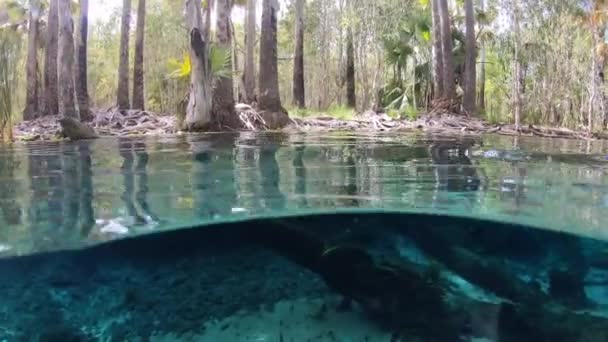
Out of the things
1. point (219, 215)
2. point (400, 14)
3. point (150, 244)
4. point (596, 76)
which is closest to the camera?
point (150, 244)

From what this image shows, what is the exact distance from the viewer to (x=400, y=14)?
18766 mm

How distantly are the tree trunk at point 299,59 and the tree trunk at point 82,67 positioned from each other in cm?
651

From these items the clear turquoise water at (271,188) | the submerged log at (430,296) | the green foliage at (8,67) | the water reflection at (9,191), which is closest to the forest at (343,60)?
the green foliage at (8,67)

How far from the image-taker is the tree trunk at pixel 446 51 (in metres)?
14.5

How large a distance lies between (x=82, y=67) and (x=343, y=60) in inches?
436

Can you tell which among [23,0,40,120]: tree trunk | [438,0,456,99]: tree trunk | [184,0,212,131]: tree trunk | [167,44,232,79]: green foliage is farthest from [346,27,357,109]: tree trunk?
[23,0,40,120]: tree trunk

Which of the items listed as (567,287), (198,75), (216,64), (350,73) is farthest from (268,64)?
(567,287)

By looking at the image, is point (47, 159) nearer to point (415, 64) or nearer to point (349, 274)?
point (349, 274)

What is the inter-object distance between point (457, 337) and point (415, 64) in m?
17.4

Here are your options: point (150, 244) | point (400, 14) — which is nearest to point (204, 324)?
point (150, 244)

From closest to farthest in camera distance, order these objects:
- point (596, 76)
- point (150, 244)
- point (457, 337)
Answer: point (457, 337)
point (150, 244)
point (596, 76)

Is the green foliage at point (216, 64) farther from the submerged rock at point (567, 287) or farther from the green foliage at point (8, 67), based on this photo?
the submerged rock at point (567, 287)

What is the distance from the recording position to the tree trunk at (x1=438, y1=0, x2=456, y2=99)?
14.5 m

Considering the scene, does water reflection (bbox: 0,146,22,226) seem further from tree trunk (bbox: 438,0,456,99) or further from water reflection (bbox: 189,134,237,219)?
tree trunk (bbox: 438,0,456,99)
